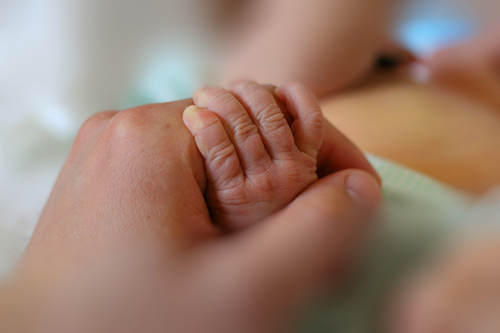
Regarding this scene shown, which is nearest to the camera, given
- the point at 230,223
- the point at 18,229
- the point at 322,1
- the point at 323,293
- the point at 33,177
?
the point at 323,293

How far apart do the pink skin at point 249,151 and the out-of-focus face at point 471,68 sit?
0.57 meters

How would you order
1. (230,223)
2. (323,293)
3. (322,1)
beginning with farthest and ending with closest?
(322,1) → (230,223) → (323,293)

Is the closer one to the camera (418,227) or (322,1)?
(418,227)

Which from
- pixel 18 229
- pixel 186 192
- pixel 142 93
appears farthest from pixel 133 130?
pixel 142 93

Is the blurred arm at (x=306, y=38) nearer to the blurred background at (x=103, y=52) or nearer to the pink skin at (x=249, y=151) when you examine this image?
the blurred background at (x=103, y=52)

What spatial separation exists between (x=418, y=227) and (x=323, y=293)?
4.9 inches

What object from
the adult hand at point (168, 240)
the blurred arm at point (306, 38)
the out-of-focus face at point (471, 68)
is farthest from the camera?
the out-of-focus face at point (471, 68)

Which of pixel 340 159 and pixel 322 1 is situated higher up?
pixel 322 1

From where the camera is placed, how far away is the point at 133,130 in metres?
0.39

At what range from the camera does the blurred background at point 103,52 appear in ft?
2.25

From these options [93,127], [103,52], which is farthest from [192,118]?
[103,52]

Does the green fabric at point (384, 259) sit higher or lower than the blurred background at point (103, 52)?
lower

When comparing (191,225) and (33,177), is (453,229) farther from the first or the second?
(33,177)

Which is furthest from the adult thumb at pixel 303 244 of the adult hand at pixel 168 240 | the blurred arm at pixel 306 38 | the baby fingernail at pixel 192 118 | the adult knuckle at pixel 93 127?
the blurred arm at pixel 306 38
